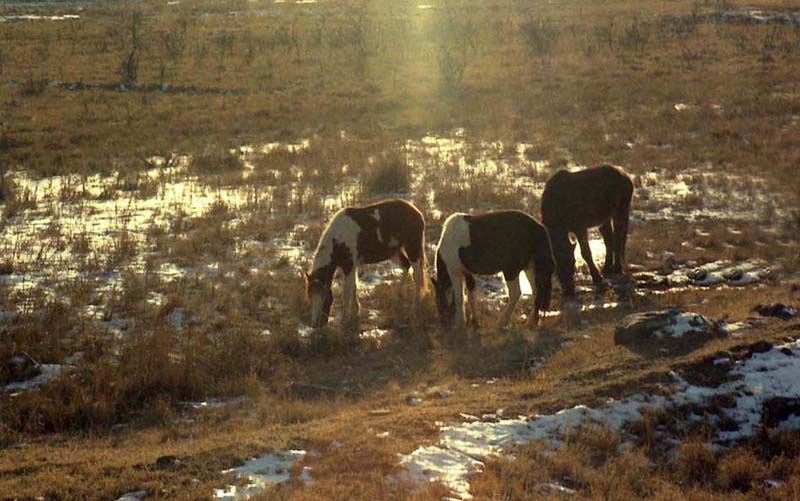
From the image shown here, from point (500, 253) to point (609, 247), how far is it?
11.0 ft

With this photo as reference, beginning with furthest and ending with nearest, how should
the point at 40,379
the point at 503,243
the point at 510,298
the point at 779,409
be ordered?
the point at 510,298, the point at 503,243, the point at 40,379, the point at 779,409

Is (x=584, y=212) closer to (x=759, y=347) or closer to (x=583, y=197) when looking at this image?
(x=583, y=197)

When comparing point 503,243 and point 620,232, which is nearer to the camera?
point 503,243

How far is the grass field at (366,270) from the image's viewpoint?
8.12m

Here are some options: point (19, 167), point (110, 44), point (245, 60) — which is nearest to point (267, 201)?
point (19, 167)

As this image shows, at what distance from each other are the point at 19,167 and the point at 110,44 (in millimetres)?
23304

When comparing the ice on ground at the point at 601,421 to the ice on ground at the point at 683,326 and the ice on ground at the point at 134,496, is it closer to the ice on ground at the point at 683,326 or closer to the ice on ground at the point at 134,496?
the ice on ground at the point at 683,326

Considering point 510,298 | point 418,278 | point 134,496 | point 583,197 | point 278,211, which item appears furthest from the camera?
point 278,211

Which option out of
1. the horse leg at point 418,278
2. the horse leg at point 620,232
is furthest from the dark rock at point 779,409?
the horse leg at point 620,232

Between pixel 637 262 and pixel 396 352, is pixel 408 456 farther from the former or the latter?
pixel 637 262

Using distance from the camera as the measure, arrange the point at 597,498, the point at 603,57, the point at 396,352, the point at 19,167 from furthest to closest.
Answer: the point at 603,57 → the point at 19,167 → the point at 396,352 → the point at 597,498

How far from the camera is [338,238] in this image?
12.6 meters

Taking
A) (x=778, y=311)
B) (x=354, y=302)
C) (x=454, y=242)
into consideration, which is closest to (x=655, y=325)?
(x=778, y=311)

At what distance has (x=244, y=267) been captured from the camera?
14516mm
